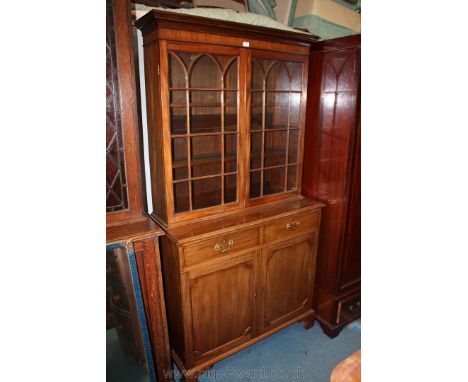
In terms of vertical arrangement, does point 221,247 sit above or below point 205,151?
below

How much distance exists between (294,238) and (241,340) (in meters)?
0.70

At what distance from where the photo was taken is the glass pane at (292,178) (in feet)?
6.81

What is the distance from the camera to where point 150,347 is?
64.6 inches

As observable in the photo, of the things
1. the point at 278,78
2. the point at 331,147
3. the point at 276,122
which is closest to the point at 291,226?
the point at 331,147

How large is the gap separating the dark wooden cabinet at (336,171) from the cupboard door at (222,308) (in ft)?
2.00

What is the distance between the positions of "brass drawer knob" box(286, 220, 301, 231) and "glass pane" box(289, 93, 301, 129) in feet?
1.98

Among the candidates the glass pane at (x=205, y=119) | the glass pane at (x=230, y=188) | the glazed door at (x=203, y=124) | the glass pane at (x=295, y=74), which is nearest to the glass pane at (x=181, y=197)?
the glazed door at (x=203, y=124)

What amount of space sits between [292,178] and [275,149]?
0.75 ft

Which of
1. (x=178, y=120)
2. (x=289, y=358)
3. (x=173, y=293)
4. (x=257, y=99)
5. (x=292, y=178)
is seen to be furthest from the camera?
(x=292, y=178)

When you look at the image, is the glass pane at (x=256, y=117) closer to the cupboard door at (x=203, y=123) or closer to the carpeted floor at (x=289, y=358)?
the cupboard door at (x=203, y=123)

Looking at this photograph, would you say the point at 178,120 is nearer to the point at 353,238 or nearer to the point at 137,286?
the point at 137,286

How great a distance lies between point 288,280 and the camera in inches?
79.6
